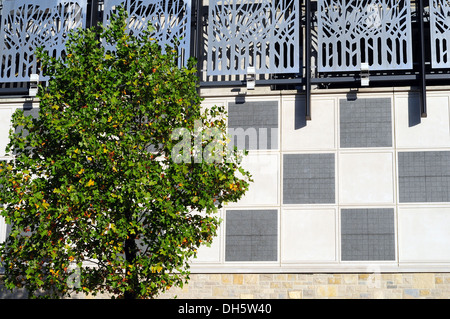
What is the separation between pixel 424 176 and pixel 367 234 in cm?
262

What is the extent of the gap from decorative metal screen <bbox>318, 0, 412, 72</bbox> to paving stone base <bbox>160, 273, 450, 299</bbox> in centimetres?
681

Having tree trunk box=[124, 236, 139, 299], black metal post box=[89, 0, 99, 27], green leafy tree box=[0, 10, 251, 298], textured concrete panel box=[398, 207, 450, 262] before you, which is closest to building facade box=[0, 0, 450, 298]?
textured concrete panel box=[398, 207, 450, 262]

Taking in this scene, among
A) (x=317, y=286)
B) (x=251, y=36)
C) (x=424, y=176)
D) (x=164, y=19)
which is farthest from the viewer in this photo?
(x=164, y=19)

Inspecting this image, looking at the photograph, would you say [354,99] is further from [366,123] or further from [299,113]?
[299,113]

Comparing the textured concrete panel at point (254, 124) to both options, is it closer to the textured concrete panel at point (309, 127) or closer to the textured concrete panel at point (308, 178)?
the textured concrete panel at point (309, 127)

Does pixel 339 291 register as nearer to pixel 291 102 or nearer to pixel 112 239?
pixel 291 102

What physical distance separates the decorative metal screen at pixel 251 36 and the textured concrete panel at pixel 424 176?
187 inches

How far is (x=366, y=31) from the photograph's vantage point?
25.4 metres

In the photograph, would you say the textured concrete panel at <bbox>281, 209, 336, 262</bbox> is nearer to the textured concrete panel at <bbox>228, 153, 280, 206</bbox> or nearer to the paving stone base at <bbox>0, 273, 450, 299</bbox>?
the paving stone base at <bbox>0, 273, 450, 299</bbox>

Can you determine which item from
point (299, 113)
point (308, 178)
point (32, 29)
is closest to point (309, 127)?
point (299, 113)

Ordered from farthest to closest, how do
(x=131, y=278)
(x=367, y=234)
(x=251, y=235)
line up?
(x=251, y=235) < (x=367, y=234) < (x=131, y=278)

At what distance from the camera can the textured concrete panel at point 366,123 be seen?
977 inches

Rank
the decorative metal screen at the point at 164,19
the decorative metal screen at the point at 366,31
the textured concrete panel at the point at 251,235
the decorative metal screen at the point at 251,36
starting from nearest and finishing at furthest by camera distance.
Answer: the textured concrete panel at the point at 251,235
the decorative metal screen at the point at 366,31
the decorative metal screen at the point at 251,36
the decorative metal screen at the point at 164,19

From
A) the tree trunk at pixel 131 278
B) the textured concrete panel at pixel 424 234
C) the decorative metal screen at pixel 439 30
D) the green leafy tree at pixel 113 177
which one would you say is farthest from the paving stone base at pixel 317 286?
the decorative metal screen at pixel 439 30
